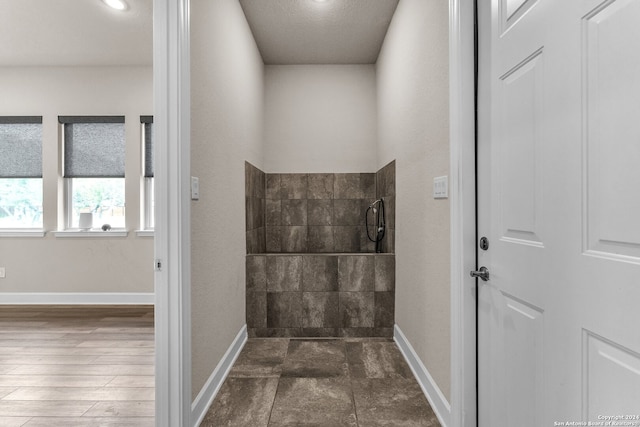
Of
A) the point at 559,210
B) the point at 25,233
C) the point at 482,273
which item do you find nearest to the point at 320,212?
the point at 482,273

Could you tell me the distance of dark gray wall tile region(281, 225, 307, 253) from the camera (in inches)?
151

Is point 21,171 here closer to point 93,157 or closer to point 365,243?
point 93,157

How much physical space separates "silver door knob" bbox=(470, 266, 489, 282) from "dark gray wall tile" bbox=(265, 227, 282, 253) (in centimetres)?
259

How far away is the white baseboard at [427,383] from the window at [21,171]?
435 cm

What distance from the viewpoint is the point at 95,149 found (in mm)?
4137

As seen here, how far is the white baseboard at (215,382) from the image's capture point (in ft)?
5.75

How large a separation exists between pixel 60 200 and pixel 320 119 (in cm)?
321

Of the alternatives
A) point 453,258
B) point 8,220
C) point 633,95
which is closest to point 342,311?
point 453,258

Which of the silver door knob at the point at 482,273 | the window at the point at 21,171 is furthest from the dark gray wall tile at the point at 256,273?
the window at the point at 21,171

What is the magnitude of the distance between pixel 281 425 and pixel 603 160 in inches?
68.8

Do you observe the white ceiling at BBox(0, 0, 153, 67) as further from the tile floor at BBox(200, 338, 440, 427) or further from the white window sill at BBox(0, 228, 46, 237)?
the tile floor at BBox(200, 338, 440, 427)

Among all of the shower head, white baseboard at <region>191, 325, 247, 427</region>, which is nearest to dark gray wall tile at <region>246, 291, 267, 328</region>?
white baseboard at <region>191, 325, 247, 427</region>

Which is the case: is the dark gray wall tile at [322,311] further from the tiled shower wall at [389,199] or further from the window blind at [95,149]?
the window blind at [95,149]

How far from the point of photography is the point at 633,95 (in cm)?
79
